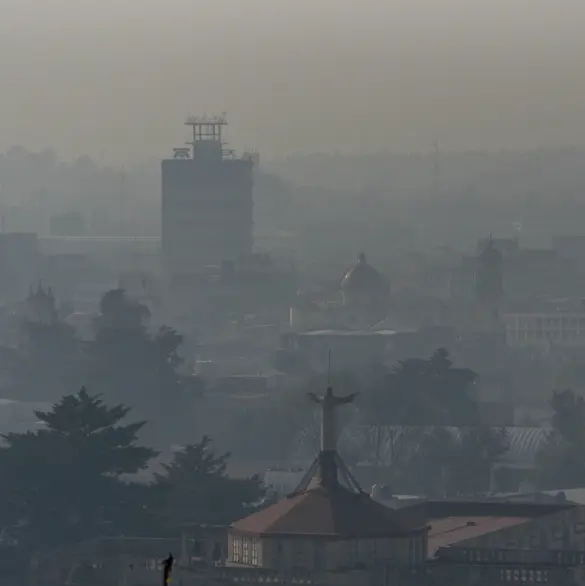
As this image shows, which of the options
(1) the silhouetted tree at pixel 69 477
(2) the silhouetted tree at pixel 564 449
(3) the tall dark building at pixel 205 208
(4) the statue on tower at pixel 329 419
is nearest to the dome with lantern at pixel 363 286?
(3) the tall dark building at pixel 205 208

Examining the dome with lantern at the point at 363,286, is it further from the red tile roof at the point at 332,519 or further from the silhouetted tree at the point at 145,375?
the red tile roof at the point at 332,519

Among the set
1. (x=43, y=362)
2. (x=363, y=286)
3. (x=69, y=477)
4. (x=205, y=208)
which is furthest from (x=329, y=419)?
(x=205, y=208)

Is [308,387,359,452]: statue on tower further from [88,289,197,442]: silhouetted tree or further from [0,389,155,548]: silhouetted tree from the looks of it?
[88,289,197,442]: silhouetted tree

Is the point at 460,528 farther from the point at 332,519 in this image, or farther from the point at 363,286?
the point at 363,286

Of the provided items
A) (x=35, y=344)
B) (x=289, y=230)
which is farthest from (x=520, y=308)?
(x=35, y=344)

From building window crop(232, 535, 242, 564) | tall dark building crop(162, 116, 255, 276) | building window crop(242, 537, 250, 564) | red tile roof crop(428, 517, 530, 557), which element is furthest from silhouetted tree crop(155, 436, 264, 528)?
tall dark building crop(162, 116, 255, 276)

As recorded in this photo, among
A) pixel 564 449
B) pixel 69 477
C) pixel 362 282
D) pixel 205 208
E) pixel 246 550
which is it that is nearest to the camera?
pixel 246 550
